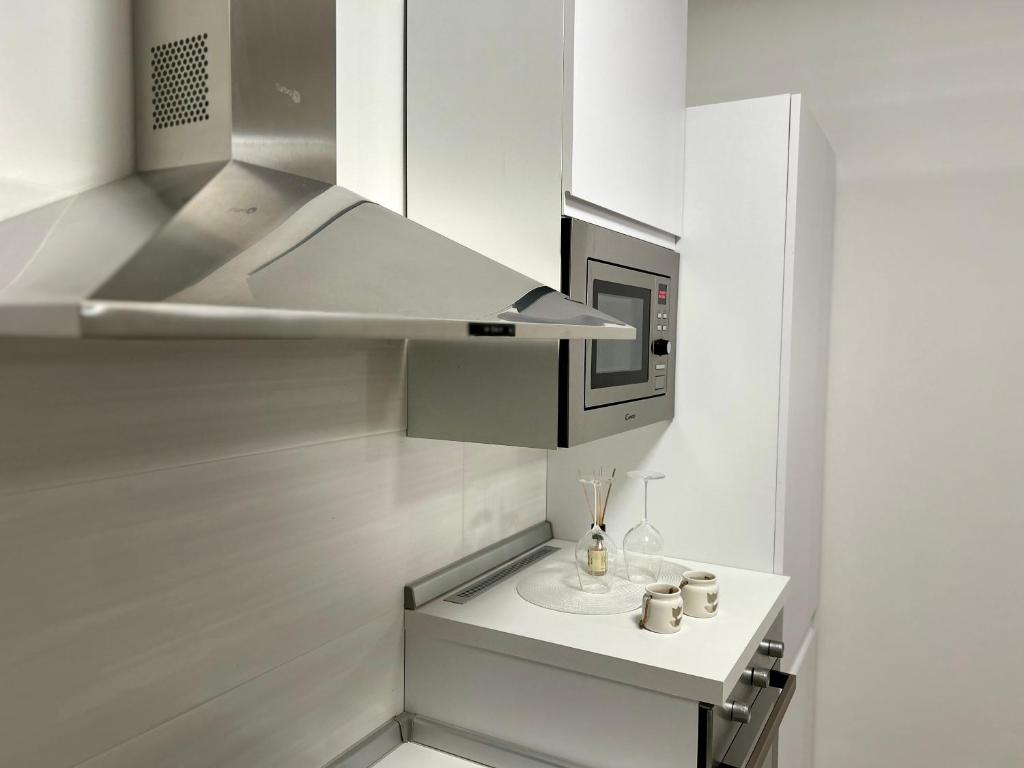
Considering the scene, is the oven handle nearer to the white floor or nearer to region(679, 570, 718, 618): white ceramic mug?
region(679, 570, 718, 618): white ceramic mug

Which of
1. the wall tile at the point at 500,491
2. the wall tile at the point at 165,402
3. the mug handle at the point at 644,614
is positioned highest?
the wall tile at the point at 165,402

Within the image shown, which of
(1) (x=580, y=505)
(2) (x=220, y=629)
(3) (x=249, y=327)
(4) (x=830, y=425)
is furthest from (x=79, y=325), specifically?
(4) (x=830, y=425)

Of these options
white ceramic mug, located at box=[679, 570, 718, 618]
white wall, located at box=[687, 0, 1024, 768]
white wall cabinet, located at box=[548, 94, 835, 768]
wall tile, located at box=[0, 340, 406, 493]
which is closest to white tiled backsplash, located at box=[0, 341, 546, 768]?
wall tile, located at box=[0, 340, 406, 493]

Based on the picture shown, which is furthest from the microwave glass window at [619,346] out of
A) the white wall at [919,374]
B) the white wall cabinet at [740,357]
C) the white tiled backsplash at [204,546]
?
the white wall at [919,374]

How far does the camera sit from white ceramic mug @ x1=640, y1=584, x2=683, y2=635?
141cm

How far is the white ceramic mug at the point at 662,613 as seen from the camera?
4.63ft

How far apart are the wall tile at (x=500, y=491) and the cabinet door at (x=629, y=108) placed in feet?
2.07

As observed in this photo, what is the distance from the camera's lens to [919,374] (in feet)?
7.29

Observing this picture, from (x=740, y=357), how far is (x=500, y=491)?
65cm

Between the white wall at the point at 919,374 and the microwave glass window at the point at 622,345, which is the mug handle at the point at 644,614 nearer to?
the microwave glass window at the point at 622,345

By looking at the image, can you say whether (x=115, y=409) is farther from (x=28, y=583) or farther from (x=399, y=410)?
(x=399, y=410)

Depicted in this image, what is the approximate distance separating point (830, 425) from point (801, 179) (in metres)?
0.87

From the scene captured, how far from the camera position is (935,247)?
2195mm

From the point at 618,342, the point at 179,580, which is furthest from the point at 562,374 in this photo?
the point at 179,580
